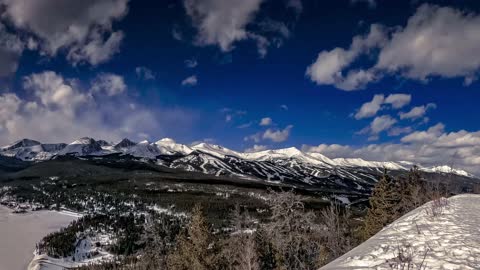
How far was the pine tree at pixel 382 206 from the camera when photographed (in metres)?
49.6

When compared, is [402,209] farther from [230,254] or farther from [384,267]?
[384,267]

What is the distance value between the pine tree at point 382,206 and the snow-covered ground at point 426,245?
36.3 meters

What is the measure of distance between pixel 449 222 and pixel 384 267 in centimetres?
590

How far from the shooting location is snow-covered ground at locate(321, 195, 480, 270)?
950 centimetres

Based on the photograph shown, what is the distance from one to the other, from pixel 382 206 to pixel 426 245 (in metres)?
44.0

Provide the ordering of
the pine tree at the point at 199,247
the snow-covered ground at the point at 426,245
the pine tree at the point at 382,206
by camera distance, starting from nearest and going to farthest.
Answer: the snow-covered ground at the point at 426,245, the pine tree at the point at 199,247, the pine tree at the point at 382,206

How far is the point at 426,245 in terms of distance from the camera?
11.1 meters

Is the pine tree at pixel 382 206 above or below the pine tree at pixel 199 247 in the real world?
above

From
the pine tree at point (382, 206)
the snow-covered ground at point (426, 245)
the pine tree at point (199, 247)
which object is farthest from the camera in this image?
the pine tree at point (382, 206)

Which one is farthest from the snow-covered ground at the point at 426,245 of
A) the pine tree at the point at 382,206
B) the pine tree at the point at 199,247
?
the pine tree at the point at 382,206

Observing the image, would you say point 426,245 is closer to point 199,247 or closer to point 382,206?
point 199,247

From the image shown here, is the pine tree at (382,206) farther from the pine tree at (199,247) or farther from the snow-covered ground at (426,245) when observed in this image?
the snow-covered ground at (426,245)

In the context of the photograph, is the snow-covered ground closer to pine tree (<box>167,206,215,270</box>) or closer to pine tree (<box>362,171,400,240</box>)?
pine tree (<box>167,206,215,270</box>)

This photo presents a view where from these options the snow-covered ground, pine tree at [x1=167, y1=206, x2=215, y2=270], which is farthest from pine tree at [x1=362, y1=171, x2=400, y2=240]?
the snow-covered ground
